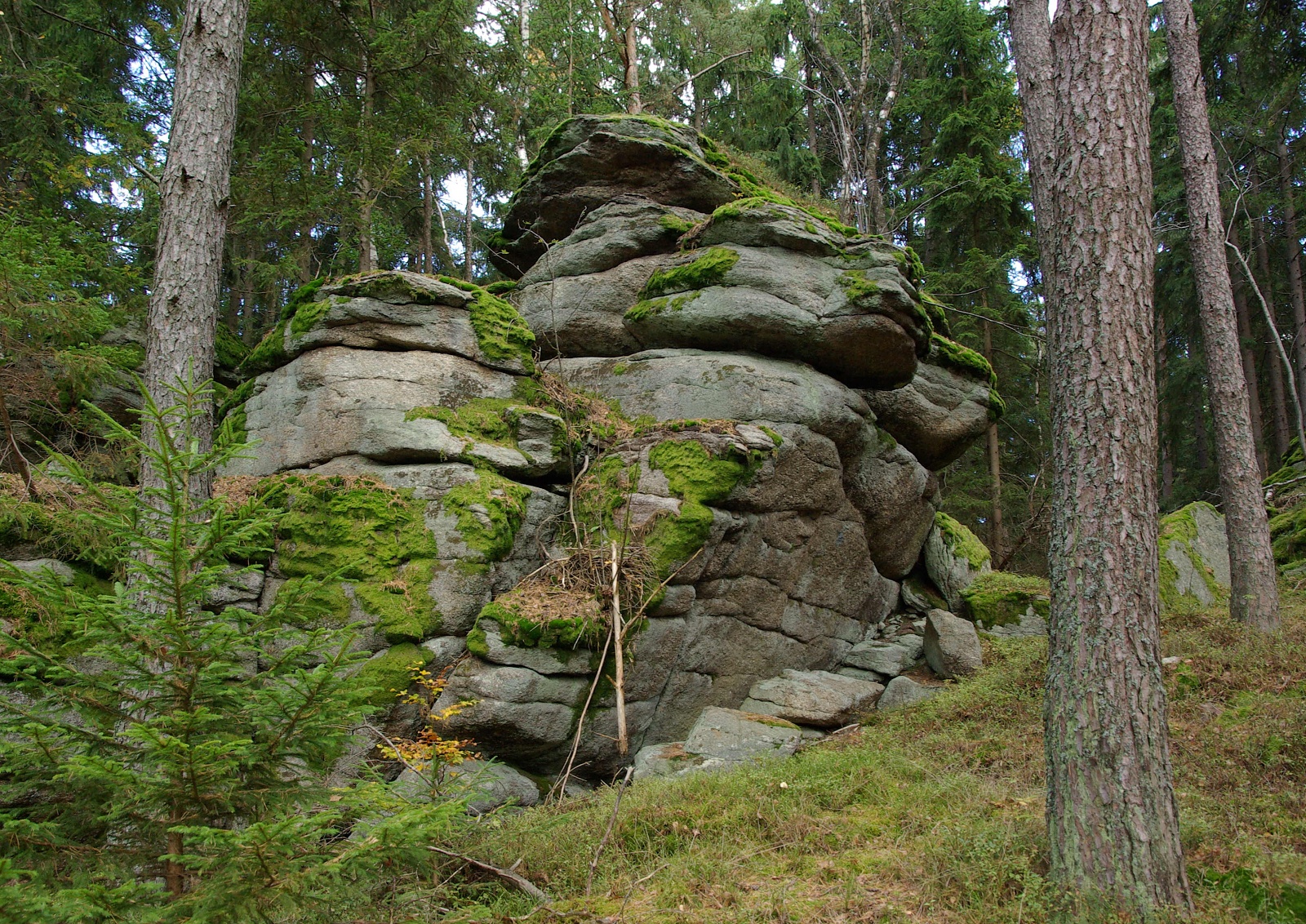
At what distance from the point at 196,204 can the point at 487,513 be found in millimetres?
4212

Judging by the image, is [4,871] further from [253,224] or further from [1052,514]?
[253,224]

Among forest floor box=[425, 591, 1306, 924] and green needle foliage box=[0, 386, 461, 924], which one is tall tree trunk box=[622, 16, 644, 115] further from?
green needle foliage box=[0, 386, 461, 924]

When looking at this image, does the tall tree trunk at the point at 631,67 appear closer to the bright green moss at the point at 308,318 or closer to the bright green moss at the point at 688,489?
the bright green moss at the point at 308,318

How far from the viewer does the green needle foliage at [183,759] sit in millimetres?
2797

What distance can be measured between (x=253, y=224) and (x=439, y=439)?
7.20 m

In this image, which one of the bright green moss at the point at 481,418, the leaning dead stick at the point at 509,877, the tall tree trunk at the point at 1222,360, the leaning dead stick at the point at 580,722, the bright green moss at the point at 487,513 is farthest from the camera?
the bright green moss at the point at 481,418

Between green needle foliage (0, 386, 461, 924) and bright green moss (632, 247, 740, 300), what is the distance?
8.98 meters

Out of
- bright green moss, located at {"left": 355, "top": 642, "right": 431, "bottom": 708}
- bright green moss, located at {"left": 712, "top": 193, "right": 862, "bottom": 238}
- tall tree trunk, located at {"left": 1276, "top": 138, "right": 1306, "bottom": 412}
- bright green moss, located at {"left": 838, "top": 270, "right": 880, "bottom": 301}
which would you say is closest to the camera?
bright green moss, located at {"left": 355, "top": 642, "right": 431, "bottom": 708}

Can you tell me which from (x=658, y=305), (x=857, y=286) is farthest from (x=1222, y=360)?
(x=658, y=305)

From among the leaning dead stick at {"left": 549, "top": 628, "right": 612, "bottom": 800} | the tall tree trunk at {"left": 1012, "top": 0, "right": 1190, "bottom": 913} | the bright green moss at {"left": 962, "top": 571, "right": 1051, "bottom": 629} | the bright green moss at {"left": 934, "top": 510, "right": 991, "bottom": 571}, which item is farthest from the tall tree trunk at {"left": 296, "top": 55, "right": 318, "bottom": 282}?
the bright green moss at {"left": 962, "top": 571, "right": 1051, "bottom": 629}

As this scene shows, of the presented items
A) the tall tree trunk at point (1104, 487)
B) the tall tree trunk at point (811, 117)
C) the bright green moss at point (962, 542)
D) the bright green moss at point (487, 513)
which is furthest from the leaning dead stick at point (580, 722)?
the tall tree trunk at point (811, 117)

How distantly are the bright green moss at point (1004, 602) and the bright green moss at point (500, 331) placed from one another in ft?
25.9

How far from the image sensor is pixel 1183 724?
680cm

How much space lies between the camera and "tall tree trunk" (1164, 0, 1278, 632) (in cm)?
916
